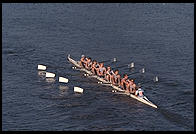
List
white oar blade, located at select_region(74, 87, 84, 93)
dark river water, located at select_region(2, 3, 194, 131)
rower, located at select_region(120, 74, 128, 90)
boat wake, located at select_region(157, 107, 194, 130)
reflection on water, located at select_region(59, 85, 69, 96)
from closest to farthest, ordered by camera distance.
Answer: boat wake, located at select_region(157, 107, 194, 130) → dark river water, located at select_region(2, 3, 194, 131) → white oar blade, located at select_region(74, 87, 84, 93) → reflection on water, located at select_region(59, 85, 69, 96) → rower, located at select_region(120, 74, 128, 90)

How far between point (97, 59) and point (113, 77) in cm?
1309

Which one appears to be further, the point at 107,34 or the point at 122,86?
the point at 107,34

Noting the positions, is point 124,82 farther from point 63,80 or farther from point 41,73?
point 41,73

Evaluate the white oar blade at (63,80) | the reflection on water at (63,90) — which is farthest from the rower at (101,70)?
the reflection on water at (63,90)

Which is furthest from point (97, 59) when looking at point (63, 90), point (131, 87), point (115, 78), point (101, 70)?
point (131, 87)

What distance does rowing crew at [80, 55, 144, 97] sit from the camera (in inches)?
2314

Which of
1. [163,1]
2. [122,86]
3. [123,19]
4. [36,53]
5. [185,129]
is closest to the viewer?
[185,129]

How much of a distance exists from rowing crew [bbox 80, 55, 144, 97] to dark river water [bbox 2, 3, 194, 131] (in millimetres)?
1465

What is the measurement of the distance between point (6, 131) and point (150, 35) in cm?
5033

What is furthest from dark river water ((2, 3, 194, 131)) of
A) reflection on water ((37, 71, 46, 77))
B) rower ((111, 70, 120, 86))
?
rower ((111, 70, 120, 86))

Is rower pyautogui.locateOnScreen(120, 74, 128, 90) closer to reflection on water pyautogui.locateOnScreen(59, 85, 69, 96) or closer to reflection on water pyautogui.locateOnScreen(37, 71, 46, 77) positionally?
reflection on water pyautogui.locateOnScreen(59, 85, 69, 96)

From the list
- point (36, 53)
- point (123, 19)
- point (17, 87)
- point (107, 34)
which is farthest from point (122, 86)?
point (123, 19)

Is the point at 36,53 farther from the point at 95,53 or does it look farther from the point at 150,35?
the point at 150,35

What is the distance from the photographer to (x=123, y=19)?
10869cm
